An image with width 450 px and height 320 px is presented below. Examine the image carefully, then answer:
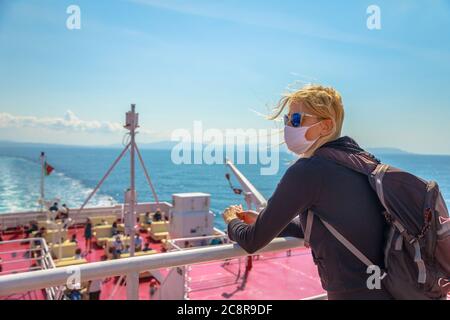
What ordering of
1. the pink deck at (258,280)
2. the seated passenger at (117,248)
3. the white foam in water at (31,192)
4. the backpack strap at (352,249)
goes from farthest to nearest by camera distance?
the white foam in water at (31,192) < the seated passenger at (117,248) < the pink deck at (258,280) < the backpack strap at (352,249)

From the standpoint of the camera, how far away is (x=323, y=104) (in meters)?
1.54

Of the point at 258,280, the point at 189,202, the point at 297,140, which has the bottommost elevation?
the point at 258,280

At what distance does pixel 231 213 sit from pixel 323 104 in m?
0.76

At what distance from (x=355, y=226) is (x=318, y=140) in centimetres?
42

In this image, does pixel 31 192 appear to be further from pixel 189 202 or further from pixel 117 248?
pixel 189 202

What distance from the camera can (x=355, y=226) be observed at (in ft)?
4.49

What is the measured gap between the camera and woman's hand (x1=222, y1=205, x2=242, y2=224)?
1.87 metres

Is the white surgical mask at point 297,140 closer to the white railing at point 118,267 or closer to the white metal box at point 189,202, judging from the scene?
the white railing at point 118,267

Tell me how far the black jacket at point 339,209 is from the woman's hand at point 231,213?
48cm

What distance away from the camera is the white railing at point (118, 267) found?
1.39 metres

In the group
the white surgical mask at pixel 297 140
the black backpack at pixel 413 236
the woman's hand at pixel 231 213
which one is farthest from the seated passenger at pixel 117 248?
the black backpack at pixel 413 236

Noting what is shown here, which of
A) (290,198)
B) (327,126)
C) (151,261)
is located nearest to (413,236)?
(290,198)

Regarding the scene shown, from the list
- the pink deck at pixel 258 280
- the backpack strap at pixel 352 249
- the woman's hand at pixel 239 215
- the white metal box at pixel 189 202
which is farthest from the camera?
the white metal box at pixel 189 202

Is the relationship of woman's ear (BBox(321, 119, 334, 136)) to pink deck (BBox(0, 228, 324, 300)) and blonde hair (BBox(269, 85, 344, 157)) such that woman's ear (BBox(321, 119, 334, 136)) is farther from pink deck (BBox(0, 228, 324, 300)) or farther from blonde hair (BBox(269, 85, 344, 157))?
pink deck (BBox(0, 228, 324, 300))
